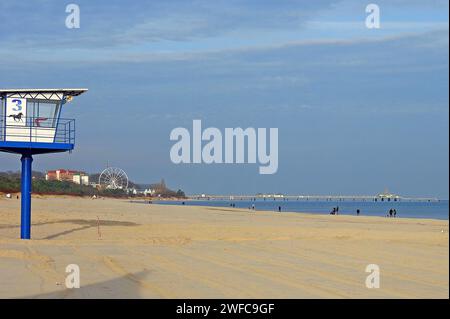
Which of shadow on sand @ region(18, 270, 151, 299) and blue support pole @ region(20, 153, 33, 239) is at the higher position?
blue support pole @ region(20, 153, 33, 239)

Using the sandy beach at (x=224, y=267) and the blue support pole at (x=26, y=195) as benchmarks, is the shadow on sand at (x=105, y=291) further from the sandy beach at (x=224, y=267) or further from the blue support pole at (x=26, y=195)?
the blue support pole at (x=26, y=195)

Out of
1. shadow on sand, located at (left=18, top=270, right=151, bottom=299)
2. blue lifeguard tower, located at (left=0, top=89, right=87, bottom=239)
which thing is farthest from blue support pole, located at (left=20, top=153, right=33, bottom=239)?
shadow on sand, located at (left=18, top=270, right=151, bottom=299)

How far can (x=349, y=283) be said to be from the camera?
1470 centimetres

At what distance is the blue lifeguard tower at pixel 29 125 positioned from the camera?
995 inches

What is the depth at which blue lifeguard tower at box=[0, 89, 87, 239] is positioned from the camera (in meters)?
25.3

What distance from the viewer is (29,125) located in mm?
25594

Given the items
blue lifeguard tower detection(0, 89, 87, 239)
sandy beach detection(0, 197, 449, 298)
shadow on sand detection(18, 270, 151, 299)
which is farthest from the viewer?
blue lifeguard tower detection(0, 89, 87, 239)

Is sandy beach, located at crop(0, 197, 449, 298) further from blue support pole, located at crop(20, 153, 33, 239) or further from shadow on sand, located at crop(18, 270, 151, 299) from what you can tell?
blue support pole, located at crop(20, 153, 33, 239)

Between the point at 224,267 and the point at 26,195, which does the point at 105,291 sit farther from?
the point at 26,195

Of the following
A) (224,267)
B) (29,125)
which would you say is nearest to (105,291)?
(224,267)
